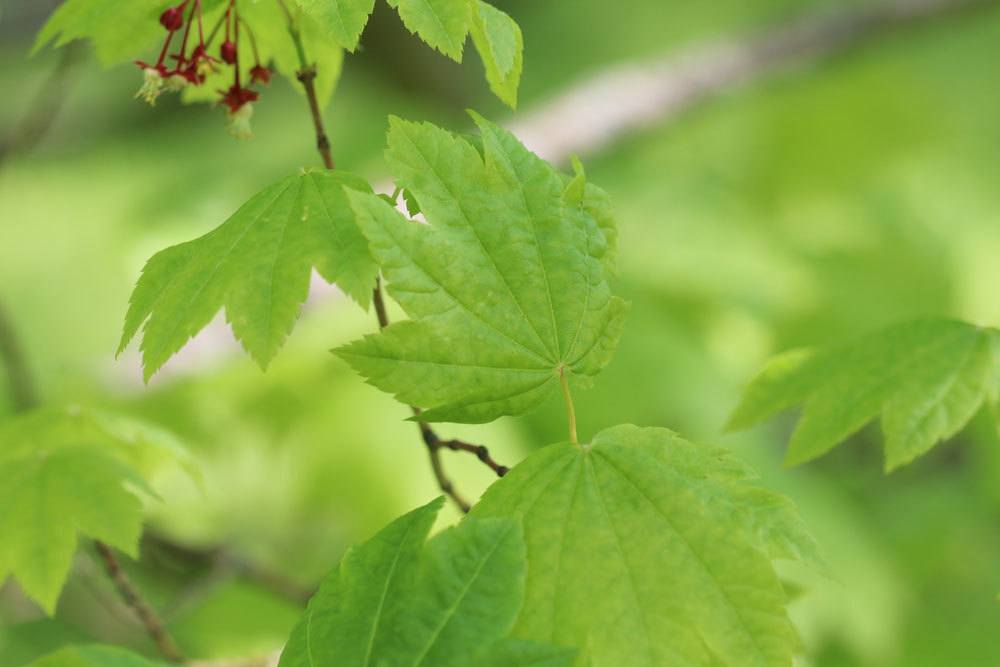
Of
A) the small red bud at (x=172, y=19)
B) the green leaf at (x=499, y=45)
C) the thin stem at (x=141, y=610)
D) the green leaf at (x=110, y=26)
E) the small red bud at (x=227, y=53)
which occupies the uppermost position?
the green leaf at (x=110, y=26)

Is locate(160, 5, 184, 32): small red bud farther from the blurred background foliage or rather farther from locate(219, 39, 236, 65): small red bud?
the blurred background foliage

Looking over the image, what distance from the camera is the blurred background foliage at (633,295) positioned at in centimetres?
260

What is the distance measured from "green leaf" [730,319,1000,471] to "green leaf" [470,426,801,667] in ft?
0.99

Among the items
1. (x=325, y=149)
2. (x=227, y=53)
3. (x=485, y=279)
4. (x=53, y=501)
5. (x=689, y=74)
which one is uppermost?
(x=689, y=74)

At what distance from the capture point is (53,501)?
1260 millimetres

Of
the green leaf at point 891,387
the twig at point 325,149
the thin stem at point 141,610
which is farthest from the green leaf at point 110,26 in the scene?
the green leaf at point 891,387

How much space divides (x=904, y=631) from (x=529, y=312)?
284 centimetres

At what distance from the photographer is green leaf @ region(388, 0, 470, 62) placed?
935mm

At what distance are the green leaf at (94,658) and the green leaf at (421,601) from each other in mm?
202

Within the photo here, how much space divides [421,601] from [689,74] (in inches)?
136

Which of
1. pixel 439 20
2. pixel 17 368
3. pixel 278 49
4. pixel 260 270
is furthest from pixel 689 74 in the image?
pixel 260 270

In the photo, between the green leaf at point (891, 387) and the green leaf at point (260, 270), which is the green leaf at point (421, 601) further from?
the green leaf at point (891, 387)

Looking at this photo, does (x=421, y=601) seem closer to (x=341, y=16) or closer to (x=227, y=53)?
(x=341, y=16)

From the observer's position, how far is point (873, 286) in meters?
3.53
